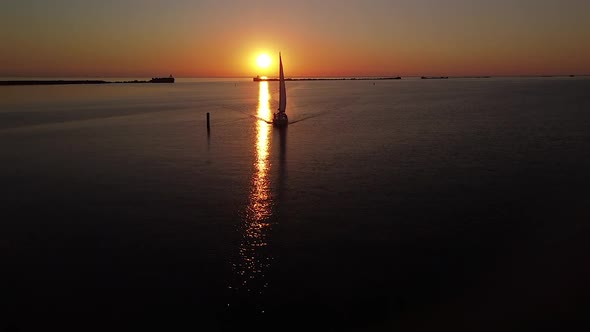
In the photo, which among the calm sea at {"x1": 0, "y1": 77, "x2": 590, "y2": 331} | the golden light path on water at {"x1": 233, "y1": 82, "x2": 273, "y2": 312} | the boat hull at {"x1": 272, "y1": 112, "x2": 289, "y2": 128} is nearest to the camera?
the calm sea at {"x1": 0, "y1": 77, "x2": 590, "y2": 331}

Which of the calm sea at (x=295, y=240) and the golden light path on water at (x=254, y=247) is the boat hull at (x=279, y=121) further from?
the golden light path on water at (x=254, y=247)

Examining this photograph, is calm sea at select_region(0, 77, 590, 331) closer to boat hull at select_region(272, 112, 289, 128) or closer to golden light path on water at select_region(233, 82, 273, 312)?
golden light path on water at select_region(233, 82, 273, 312)

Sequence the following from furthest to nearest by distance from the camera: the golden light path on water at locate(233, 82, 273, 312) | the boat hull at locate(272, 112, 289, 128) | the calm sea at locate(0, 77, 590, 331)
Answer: the boat hull at locate(272, 112, 289, 128)
the golden light path on water at locate(233, 82, 273, 312)
the calm sea at locate(0, 77, 590, 331)

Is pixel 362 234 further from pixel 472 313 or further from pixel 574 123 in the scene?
pixel 574 123

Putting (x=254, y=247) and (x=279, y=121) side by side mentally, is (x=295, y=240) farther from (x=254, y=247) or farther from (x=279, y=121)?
(x=279, y=121)

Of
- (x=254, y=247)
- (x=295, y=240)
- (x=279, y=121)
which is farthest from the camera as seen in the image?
(x=279, y=121)

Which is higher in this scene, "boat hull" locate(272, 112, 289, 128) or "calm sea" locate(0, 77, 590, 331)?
"boat hull" locate(272, 112, 289, 128)

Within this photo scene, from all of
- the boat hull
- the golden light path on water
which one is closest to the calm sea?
the golden light path on water

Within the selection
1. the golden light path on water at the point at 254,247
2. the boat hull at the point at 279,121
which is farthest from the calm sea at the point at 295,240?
the boat hull at the point at 279,121

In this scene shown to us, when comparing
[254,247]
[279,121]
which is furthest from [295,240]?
[279,121]

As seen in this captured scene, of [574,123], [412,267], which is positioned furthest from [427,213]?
[574,123]
